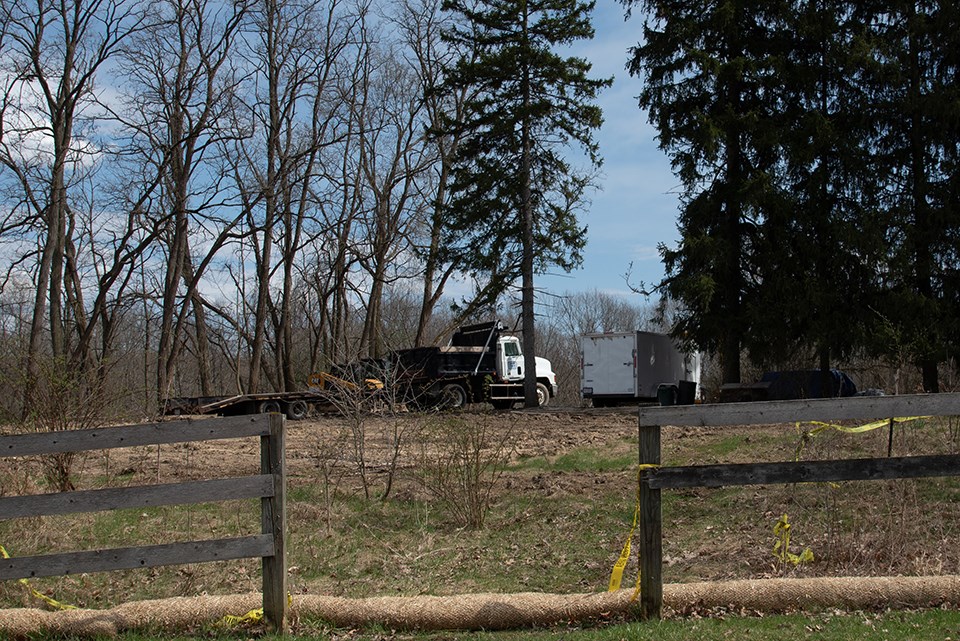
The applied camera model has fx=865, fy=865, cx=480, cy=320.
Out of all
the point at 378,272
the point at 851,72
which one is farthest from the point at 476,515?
the point at 378,272

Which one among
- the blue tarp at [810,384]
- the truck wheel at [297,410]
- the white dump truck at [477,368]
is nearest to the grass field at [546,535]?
the blue tarp at [810,384]

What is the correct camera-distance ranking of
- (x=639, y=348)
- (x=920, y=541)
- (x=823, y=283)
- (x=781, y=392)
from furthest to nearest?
(x=639, y=348), (x=823, y=283), (x=781, y=392), (x=920, y=541)

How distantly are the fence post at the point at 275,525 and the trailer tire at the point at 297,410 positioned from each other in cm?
2190

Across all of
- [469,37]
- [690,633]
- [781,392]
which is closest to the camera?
[690,633]

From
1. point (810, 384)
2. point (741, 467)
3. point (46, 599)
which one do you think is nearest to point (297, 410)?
point (810, 384)

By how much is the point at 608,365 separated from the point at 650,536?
23.5 m

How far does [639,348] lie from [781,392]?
19.6ft

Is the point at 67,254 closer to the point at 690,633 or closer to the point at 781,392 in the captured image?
the point at 781,392

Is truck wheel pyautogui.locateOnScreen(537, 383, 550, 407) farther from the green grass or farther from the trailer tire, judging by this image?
the green grass

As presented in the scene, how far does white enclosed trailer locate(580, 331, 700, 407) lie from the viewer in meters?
28.3

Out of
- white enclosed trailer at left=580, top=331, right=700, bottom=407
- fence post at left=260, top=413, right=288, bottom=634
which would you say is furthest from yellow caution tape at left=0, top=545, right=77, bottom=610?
white enclosed trailer at left=580, top=331, right=700, bottom=407

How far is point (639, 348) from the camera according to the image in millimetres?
28312

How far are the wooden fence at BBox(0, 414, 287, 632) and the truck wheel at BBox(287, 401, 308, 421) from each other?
21785mm

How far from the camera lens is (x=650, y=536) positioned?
5586 mm
